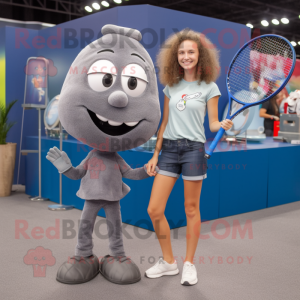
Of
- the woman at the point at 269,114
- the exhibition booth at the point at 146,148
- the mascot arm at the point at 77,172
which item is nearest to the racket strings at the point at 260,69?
the mascot arm at the point at 77,172

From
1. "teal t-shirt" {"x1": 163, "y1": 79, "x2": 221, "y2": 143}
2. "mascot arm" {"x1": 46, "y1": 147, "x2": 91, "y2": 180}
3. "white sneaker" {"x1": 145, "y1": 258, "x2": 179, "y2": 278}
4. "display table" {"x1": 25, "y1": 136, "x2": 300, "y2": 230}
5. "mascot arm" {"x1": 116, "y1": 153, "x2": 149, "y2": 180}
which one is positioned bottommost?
"white sneaker" {"x1": 145, "y1": 258, "x2": 179, "y2": 278}

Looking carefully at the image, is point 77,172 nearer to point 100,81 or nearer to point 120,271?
point 100,81

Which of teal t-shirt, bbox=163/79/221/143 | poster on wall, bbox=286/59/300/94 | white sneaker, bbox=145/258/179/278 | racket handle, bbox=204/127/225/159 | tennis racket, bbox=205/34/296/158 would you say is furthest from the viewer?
poster on wall, bbox=286/59/300/94

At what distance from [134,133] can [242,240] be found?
1.52 metres

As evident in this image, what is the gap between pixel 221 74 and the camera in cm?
448

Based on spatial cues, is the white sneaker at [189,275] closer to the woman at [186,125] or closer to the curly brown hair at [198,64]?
the woman at [186,125]

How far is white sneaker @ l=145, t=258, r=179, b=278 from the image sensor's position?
2.44 meters

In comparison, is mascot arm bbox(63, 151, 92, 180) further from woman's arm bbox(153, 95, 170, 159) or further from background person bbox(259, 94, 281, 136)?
background person bbox(259, 94, 281, 136)

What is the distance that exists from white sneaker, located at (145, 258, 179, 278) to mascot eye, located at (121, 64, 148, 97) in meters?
1.03

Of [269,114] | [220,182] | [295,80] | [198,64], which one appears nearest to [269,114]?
[269,114]

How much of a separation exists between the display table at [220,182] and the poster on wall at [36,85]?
449 millimetres

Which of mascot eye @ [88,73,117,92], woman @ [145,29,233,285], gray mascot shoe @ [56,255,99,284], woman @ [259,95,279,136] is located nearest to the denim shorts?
woman @ [145,29,233,285]

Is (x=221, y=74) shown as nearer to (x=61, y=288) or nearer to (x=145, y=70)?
(x=145, y=70)

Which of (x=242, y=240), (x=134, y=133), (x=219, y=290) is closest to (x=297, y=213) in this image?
(x=242, y=240)
